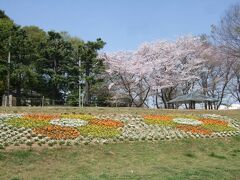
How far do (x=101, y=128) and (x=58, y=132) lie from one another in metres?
1.77

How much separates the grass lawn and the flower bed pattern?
2.57ft

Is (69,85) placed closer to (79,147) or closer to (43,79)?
(43,79)

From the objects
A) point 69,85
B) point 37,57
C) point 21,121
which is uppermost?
point 37,57

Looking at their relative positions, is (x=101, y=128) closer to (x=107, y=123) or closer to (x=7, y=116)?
(x=107, y=123)

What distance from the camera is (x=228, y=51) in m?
29.7

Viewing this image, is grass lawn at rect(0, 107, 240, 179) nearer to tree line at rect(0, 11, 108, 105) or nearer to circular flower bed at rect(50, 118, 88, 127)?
circular flower bed at rect(50, 118, 88, 127)

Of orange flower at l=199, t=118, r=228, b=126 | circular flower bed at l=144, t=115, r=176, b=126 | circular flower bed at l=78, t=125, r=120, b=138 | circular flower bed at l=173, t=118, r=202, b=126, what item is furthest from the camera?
orange flower at l=199, t=118, r=228, b=126

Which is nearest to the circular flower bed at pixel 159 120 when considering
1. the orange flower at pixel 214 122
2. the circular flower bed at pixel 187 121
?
the circular flower bed at pixel 187 121

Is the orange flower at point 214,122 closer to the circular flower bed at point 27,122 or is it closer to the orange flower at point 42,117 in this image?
the orange flower at point 42,117

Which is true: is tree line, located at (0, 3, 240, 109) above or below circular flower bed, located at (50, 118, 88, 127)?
above

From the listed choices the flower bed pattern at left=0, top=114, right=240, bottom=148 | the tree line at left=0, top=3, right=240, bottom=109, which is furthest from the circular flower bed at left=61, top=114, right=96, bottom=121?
the tree line at left=0, top=3, right=240, bottom=109

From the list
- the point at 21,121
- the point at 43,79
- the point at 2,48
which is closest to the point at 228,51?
the point at 43,79

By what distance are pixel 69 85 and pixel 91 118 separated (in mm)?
18297

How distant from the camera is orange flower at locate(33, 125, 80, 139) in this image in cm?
1306
